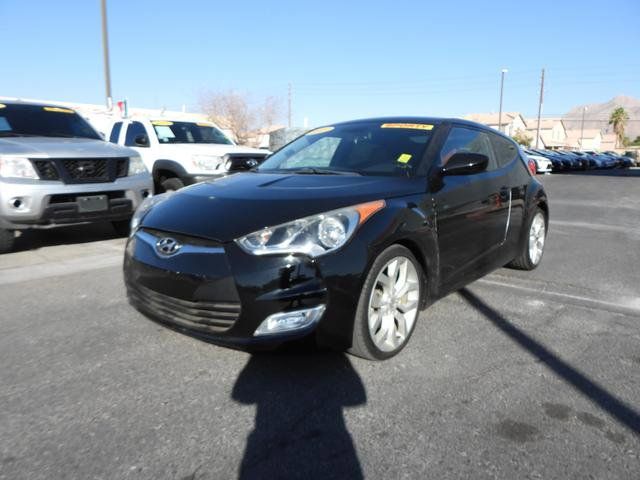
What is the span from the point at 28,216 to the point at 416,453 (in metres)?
4.99

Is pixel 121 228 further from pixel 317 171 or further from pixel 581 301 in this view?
pixel 581 301

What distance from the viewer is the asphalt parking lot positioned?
213 centimetres

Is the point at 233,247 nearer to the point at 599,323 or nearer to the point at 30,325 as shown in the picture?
the point at 30,325

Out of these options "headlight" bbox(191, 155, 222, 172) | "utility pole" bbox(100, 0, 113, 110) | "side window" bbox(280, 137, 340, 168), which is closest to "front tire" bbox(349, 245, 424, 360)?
"side window" bbox(280, 137, 340, 168)

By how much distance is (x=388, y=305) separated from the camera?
10.0 ft

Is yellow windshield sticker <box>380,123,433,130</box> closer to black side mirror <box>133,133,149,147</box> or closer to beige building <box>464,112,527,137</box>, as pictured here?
black side mirror <box>133,133,149,147</box>

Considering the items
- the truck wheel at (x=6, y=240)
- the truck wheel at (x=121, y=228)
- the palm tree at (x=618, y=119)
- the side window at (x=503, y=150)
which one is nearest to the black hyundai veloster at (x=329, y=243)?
the side window at (x=503, y=150)

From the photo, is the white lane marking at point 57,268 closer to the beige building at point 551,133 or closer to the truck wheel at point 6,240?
the truck wheel at point 6,240

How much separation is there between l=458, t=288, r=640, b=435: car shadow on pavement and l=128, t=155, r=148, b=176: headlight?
15.2 ft

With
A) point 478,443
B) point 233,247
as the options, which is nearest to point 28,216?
point 233,247

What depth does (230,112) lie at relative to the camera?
46344mm

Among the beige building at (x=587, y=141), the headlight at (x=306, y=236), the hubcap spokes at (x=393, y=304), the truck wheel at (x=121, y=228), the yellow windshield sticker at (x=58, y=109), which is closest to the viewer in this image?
the headlight at (x=306, y=236)

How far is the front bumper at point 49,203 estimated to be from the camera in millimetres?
5473

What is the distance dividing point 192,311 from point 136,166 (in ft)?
14.9
